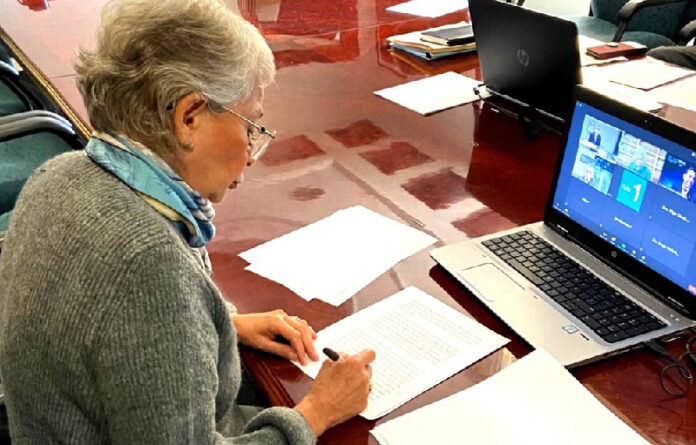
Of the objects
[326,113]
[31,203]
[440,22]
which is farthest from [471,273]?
[440,22]

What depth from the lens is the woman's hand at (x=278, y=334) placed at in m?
1.07

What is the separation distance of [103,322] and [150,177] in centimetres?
18

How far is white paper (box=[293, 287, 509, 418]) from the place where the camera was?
100 cm

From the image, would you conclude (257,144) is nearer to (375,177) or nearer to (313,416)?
(313,416)

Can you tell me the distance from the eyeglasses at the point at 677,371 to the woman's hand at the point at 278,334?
1.58 ft

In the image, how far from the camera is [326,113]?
73.7 inches

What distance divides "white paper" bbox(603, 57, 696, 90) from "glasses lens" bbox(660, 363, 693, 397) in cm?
107

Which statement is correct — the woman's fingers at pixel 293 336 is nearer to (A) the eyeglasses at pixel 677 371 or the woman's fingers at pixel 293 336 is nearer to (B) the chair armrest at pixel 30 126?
(A) the eyeglasses at pixel 677 371

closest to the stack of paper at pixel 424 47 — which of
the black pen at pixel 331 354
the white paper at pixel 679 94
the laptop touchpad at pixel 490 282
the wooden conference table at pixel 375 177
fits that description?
the wooden conference table at pixel 375 177

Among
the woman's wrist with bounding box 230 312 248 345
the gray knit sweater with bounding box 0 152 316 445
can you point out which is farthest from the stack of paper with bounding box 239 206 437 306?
the gray knit sweater with bounding box 0 152 316 445

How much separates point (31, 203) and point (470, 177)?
0.92 metres

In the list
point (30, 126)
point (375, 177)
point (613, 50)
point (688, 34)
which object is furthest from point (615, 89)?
point (30, 126)

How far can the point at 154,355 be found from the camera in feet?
2.59

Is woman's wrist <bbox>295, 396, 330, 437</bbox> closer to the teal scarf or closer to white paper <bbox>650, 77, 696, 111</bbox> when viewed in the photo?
the teal scarf
